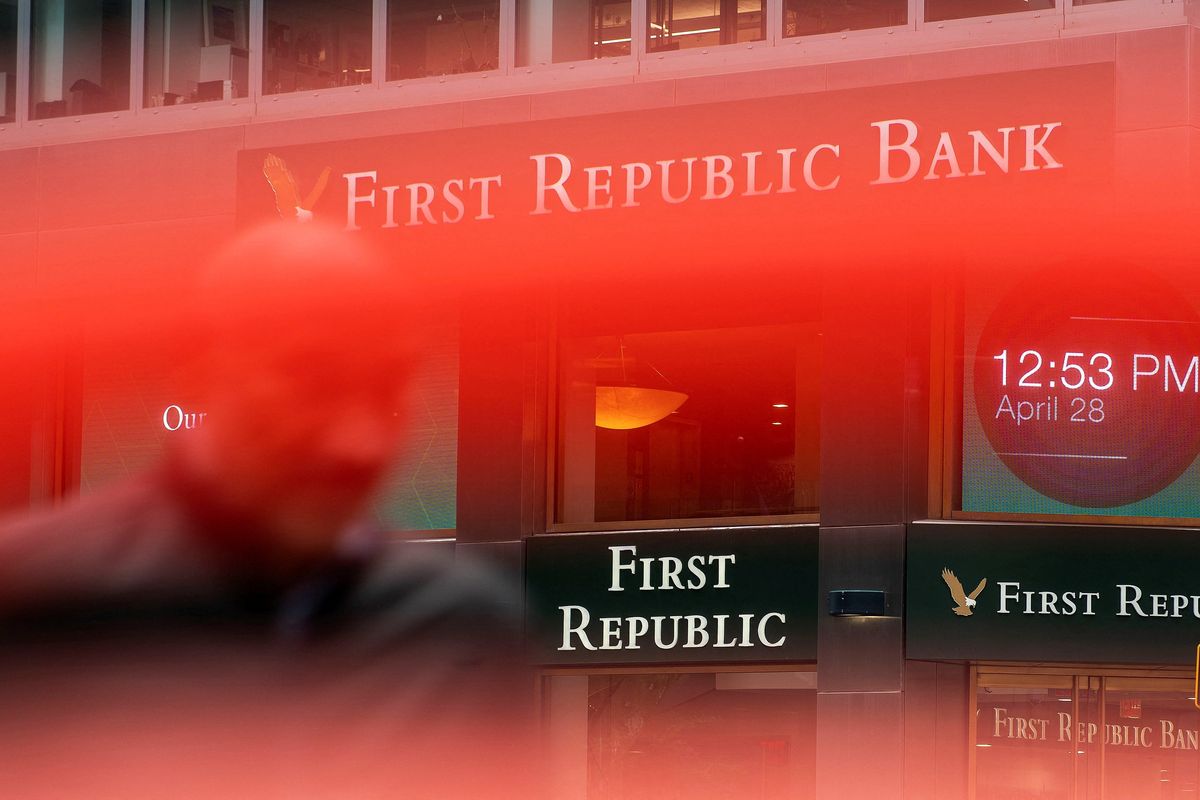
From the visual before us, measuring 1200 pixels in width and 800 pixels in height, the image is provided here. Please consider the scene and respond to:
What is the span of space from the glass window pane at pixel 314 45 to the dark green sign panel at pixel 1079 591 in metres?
6.30

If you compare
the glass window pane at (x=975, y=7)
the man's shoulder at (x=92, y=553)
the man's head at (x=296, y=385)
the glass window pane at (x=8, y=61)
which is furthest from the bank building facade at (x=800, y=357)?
the man's shoulder at (x=92, y=553)

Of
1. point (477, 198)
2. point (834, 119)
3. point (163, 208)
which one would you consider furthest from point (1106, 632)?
point (163, 208)

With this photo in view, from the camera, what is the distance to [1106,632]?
1132 cm

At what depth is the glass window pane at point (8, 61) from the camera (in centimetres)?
1513

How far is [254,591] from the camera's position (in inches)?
32.5

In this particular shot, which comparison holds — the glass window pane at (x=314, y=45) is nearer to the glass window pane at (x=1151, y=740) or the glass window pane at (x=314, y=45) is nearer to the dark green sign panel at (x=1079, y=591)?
the dark green sign panel at (x=1079, y=591)

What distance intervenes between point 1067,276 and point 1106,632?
2437mm

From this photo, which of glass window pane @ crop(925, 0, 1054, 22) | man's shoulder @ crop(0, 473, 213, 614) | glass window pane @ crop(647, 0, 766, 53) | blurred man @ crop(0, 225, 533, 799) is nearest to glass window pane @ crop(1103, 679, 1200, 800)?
glass window pane @ crop(925, 0, 1054, 22)

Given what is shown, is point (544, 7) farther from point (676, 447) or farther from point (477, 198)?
point (676, 447)

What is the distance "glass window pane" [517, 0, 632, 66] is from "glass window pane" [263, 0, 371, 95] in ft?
4.55

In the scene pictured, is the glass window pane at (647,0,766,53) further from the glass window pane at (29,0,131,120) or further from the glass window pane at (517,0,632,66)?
the glass window pane at (29,0,131,120)

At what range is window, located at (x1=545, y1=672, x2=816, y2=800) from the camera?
11.8m

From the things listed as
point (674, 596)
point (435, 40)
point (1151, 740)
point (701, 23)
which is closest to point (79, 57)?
point (435, 40)

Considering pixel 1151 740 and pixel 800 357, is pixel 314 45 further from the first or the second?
pixel 1151 740
